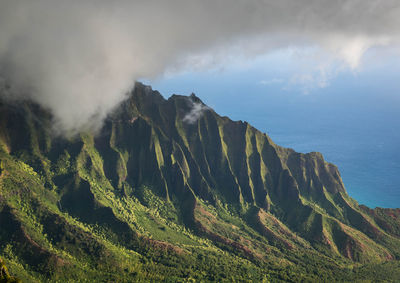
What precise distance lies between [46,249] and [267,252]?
11275 centimetres

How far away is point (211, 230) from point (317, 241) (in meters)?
65.8

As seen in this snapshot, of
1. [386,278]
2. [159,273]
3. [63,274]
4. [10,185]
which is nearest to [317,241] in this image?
[386,278]

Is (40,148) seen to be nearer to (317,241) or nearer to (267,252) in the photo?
(267,252)

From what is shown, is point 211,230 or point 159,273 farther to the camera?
point 211,230

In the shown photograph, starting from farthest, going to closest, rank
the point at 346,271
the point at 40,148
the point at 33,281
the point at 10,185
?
1. the point at 40,148
2. the point at 346,271
3. the point at 10,185
4. the point at 33,281

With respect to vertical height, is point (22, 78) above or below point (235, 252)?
above

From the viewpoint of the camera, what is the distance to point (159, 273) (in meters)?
146

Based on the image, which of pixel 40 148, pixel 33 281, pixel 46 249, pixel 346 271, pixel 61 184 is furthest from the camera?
pixel 40 148

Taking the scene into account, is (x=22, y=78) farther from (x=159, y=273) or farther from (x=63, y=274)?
(x=159, y=273)

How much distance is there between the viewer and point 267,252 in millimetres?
180000

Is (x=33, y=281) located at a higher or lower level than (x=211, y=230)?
lower

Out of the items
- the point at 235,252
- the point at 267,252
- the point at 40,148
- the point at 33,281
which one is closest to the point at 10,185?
the point at 40,148

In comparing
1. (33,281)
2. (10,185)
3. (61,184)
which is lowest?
(33,281)

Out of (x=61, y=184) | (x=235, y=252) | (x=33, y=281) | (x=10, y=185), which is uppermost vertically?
(x=235, y=252)
